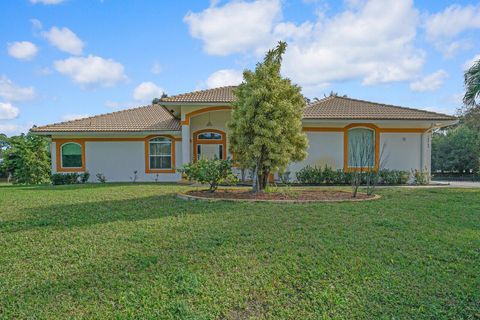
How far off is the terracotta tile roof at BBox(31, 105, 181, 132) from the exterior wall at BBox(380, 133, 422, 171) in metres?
10.6

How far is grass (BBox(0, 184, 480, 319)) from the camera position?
3.87 metres

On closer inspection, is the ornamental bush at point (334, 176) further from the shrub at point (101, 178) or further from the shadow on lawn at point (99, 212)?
the shrub at point (101, 178)

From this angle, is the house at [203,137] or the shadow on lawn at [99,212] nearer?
the shadow on lawn at [99,212]

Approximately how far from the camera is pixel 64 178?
59.9 ft

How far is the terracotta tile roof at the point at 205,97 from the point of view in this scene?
1686cm

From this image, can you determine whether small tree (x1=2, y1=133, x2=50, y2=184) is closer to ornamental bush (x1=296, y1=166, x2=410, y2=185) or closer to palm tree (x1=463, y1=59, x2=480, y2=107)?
ornamental bush (x1=296, y1=166, x2=410, y2=185)

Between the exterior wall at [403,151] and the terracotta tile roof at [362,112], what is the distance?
1.03 metres

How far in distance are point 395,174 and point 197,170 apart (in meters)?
10.3

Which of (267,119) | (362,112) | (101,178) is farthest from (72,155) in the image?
(362,112)

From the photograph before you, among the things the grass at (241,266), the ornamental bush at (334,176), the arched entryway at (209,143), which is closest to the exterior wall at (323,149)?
the ornamental bush at (334,176)

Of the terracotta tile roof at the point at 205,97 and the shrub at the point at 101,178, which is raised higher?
the terracotta tile roof at the point at 205,97

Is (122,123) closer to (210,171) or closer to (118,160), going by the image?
(118,160)

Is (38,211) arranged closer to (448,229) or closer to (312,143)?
(448,229)

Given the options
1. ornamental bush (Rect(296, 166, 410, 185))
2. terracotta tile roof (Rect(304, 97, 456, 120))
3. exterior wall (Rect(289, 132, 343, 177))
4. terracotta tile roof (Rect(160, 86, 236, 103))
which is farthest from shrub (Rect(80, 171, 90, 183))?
terracotta tile roof (Rect(304, 97, 456, 120))
